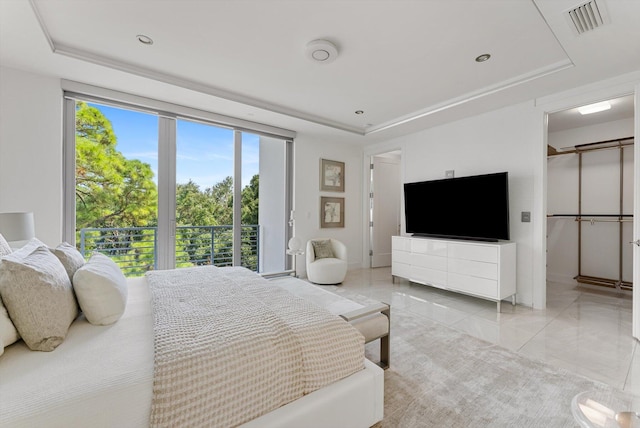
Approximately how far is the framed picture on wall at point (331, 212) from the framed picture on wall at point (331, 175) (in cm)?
21

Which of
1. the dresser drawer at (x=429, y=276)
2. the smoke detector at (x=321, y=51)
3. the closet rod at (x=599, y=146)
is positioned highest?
the smoke detector at (x=321, y=51)

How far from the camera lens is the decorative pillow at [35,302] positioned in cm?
116

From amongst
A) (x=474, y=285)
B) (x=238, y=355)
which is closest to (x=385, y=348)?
(x=238, y=355)

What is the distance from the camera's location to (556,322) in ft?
9.72

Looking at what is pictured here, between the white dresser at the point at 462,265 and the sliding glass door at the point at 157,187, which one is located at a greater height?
the sliding glass door at the point at 157,187

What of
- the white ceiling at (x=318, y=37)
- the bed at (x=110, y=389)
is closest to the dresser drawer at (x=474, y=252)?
the white ceiling at (x=318, y=37)

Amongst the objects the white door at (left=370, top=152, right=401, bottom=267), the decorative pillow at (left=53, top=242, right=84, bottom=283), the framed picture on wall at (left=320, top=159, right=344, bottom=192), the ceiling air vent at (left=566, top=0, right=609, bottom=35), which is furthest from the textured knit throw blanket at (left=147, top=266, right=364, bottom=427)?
the white door at (left=370, top=152, right=401, bottom=267)

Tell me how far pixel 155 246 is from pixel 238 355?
312 centimetres

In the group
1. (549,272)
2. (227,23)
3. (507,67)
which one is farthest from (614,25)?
(549,272)

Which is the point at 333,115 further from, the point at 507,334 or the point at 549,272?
the point at 549,272

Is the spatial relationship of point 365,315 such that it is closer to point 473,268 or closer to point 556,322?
point 473,268

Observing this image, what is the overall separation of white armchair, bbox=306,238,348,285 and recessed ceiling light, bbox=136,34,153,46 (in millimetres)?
3270

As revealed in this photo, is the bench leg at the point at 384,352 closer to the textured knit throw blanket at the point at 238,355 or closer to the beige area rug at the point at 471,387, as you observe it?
the beige area rug at the point at 471,387

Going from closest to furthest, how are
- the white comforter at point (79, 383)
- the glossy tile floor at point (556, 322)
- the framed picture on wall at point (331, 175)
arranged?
the white comforter at point (79, 383) < the glossy tile floor at point (556, 322) < the framed picture on wall at point (331, 175)
